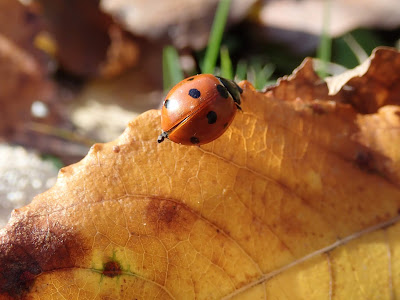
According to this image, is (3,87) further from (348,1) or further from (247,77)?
(348,1)

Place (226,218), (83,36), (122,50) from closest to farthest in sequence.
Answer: (226,218) → (122,50) → (83,36)

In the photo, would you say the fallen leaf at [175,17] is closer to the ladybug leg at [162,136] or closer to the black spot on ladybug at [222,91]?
the black spot on ladybug at [222,91]

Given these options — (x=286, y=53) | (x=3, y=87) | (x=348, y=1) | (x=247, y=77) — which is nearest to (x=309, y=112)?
(x=247, y=77)

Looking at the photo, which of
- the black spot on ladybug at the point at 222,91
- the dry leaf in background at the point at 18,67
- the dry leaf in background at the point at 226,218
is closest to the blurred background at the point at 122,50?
the dry leaf in background at the point at 18,67

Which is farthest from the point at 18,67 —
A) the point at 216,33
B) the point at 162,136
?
the point at 162,136

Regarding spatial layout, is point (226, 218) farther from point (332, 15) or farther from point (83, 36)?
point (83, 36)

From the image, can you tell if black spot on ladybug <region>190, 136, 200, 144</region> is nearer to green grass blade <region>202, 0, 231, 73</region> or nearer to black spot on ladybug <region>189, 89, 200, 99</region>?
black spot on ladybug <region>189, 89, 200, 99</region>
